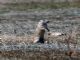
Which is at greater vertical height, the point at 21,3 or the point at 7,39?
the point at 7,39

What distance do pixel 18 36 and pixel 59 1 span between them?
19.6 metres

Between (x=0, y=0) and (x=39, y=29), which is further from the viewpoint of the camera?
(x=0, y=0)

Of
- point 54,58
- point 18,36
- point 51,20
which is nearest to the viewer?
point 54,58

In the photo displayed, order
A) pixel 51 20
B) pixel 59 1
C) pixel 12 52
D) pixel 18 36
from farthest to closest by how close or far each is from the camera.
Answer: pixel 59 1, pixel 51 20, pixel 18 36, pixel 12 52

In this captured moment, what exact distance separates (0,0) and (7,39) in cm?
2116

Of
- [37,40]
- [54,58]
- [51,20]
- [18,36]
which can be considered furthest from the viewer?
[51,20]

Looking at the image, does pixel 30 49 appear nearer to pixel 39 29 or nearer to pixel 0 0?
pixel 39 29

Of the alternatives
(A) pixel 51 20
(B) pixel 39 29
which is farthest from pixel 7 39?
(A) pixel 51 20

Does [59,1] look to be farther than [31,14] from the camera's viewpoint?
Yes

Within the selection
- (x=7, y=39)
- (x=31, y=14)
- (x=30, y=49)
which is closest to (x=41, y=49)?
(x=30, y=49)

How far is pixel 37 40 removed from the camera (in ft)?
63.0

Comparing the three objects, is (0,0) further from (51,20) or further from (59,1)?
(51,20)

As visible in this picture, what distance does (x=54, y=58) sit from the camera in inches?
635

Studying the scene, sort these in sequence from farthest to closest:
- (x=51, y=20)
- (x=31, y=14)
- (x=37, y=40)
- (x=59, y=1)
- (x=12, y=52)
A: (x=59, y=1), (x=31, y=14), (x=51, y=20), (x=37, y=40), (x=12, y=52)
